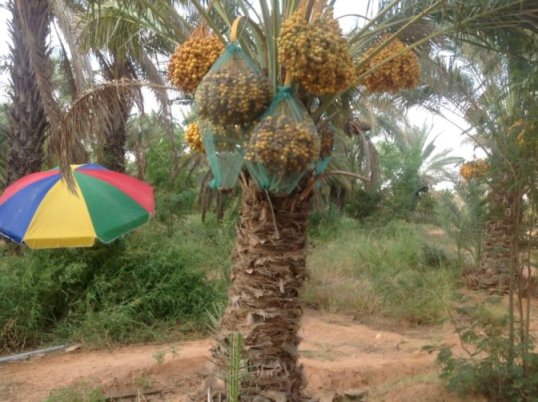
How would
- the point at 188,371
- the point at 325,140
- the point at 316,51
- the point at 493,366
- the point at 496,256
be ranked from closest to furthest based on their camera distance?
the point at 316,51
the point at 325,140
the point at 493,366
the point at 188,371
the point at 496,256

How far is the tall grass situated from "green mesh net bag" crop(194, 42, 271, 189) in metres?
4.14

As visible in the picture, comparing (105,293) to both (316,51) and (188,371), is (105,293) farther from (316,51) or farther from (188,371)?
(316,51)

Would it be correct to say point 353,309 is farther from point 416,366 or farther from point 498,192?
point 498,192

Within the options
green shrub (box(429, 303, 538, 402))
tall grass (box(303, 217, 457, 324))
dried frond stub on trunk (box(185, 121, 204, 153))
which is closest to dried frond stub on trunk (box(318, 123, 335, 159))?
dried frond stub on trunk (box(185, 121, 204, 153))

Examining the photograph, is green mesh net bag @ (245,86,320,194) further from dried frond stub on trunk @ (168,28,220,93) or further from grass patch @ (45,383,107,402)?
grass patch @ (45,383,107,402)

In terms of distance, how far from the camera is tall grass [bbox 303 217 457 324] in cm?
1012

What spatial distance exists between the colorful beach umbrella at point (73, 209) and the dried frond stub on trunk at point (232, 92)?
12.4ft

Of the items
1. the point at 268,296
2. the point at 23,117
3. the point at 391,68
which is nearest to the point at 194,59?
the point at 391,68

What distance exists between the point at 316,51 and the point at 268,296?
1.91m

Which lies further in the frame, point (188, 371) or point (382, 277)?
point (382, 277)

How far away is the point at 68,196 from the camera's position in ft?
26.9

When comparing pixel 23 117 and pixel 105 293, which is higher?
pixel 23 117

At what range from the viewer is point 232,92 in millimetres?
4219

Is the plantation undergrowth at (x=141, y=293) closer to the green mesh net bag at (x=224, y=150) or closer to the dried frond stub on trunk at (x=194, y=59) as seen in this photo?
the green mesh net bag at (x=224, y=150)
